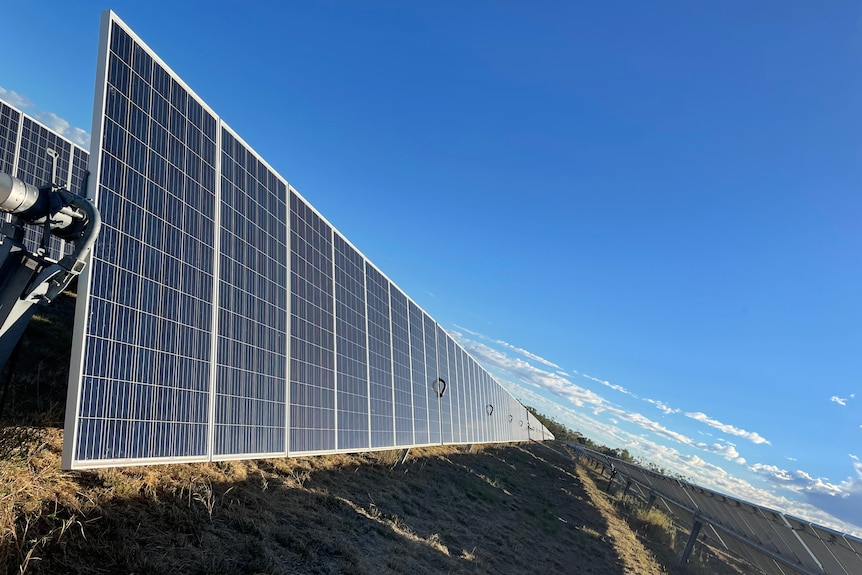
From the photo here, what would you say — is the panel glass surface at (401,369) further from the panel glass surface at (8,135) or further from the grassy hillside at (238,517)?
the panel glass surface at (8,135)

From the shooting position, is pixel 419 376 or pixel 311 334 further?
pixel 419 376

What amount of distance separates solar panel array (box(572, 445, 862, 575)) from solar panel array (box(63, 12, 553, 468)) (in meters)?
14.2

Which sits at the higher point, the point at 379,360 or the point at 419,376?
the point at 379,360

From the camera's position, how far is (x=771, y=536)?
1886cm

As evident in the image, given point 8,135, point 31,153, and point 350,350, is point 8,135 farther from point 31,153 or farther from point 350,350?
point 350,350

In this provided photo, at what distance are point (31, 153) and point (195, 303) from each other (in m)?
16.4

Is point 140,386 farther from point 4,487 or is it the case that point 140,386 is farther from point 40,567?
point 40,567

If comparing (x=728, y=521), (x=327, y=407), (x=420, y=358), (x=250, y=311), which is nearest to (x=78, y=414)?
(x=250, y=311)

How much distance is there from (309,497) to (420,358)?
14354 mm

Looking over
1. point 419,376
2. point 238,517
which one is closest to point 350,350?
point 238,517

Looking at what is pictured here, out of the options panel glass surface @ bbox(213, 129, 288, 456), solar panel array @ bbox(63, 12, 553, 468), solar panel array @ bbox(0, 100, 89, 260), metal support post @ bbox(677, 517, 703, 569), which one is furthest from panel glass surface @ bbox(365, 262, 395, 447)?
metal support post @ bbox(677, 517, 703, 569)

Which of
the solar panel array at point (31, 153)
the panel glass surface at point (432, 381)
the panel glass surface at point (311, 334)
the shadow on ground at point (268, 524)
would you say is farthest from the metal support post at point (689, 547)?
the solar panel array at point (31, 153)

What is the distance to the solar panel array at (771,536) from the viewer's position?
49.0 feet

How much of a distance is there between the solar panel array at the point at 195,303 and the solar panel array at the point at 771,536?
46.4ft
